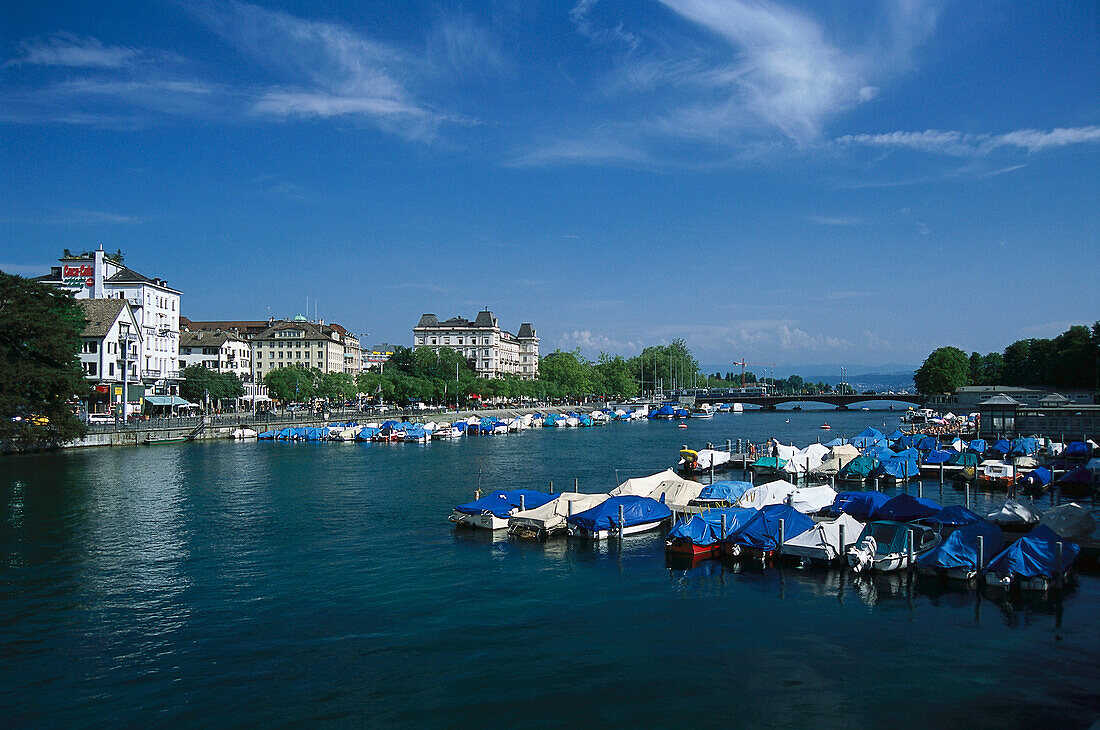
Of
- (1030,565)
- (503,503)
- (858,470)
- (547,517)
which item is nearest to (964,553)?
(1030,565)

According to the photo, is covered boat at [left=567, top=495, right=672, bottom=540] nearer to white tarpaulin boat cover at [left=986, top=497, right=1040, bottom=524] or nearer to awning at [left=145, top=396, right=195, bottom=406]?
white tarpaulin boat cover at [left=986, top=497, right=1040, bottom=524]

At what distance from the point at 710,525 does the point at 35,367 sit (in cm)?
5846

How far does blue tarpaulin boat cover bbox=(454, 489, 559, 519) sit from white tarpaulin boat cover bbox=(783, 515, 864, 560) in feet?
40.9

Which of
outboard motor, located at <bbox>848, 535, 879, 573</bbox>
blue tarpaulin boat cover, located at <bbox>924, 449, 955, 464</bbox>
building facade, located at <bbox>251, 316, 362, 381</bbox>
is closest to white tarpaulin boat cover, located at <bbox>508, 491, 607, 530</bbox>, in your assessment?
outboard motor, located at <bbox>848, 535, 879, 573</bbox>

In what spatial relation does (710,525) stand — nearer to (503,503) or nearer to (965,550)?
(965,550)

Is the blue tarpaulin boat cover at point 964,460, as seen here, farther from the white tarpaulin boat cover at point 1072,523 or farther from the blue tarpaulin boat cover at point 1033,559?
the blue tarpaulin boat cover at point 1033,559

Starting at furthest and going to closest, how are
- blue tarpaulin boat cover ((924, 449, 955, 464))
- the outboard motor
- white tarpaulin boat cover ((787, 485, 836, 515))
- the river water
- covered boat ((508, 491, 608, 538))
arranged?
blue tarpaulin boat cover ((924, 449, 955, 464)), white tarpaulin boat cover ((787, 485, 836, 515)), covered boat ((508, 491, 608, 538)), the outboard motor, the river water

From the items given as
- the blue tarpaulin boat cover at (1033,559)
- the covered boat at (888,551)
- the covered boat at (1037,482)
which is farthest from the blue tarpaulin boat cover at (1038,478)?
the blue tarpaulin boat cover at (1033,559)

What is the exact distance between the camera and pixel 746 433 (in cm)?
11512

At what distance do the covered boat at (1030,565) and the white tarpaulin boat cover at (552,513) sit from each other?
15964mm

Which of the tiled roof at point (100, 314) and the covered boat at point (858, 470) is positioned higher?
the tiled roof at point (100, 314)

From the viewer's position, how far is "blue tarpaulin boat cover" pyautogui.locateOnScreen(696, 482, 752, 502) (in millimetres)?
38181

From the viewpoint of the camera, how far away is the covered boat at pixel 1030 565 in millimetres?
24453

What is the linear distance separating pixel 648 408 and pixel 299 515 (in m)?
151
